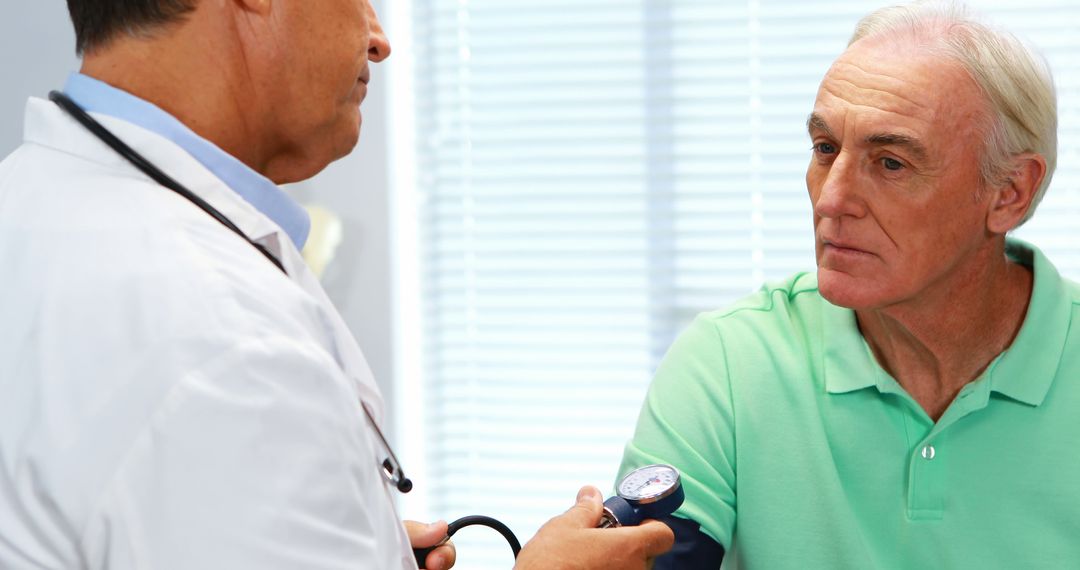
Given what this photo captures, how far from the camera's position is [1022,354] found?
1449mm

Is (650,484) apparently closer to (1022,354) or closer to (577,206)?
(1022,354)

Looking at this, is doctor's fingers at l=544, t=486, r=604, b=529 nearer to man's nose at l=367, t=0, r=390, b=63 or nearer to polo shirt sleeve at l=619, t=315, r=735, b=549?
polo shirt sleeve at l=619, t=315, r=735, b=549

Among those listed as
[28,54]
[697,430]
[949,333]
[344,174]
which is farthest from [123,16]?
[28,54]

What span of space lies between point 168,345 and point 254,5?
0.34 meters

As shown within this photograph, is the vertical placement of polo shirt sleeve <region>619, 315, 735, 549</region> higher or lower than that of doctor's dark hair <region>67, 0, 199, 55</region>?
lower

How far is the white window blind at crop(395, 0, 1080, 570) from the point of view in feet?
8.91

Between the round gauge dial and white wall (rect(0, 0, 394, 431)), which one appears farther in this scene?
white wall (rect(0, 0, 394, 431))

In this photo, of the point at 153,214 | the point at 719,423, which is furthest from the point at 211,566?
the point at 719,423

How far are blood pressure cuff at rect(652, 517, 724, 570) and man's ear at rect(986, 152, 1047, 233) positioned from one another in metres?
0.56

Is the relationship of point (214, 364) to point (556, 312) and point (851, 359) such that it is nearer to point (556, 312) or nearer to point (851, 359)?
point (851, 359)

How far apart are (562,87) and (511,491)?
106 centimetres

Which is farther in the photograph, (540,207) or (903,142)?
(540,207)

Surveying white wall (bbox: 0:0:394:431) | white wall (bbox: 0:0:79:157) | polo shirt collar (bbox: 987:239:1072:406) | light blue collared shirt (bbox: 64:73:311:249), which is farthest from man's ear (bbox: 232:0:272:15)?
white wall (bbox: 0:0:79:157)

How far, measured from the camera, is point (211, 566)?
0.75 meters
